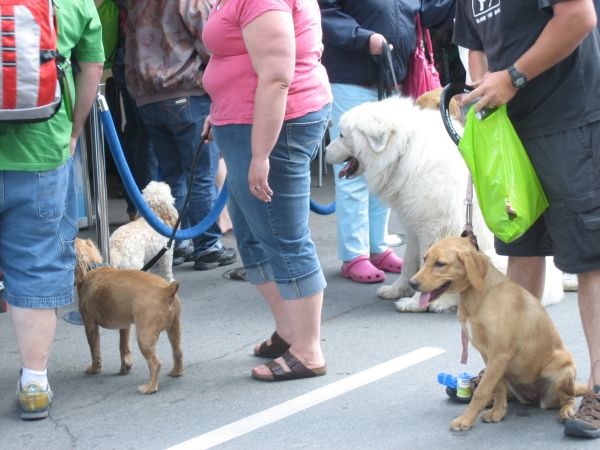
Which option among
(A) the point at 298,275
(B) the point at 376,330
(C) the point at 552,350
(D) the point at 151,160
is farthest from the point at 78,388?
(D) the point at 151,160

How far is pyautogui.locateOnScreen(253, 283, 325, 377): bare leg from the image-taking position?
4.23 meters

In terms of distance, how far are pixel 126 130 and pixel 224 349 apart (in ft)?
10.3

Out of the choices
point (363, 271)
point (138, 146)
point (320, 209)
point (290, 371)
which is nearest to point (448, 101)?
point (290, 371)

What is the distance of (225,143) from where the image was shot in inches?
158

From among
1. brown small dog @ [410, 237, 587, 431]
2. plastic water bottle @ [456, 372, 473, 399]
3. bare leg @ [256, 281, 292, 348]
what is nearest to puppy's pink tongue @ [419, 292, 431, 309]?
brown small dog @ [410, 237, 587, 431]

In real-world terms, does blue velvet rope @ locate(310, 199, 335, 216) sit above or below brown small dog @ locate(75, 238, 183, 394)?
below

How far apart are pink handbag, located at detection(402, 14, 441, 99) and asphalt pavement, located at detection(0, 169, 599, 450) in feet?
4.76

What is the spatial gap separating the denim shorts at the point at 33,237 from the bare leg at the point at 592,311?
80.4 inches

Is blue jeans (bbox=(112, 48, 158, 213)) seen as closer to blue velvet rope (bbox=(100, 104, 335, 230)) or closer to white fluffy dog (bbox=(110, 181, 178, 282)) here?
white fluffy dog (bbox=(110, 181, 178, 282))

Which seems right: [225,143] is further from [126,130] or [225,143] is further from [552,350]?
[126,130]

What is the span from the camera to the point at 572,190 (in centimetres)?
349

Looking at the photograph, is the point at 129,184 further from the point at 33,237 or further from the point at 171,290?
the point at 33,237

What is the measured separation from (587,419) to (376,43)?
111 inches

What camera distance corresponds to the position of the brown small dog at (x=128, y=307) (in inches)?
163
